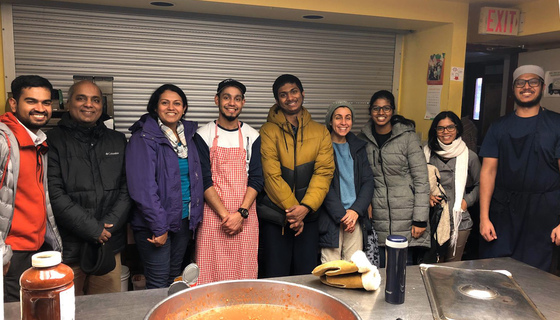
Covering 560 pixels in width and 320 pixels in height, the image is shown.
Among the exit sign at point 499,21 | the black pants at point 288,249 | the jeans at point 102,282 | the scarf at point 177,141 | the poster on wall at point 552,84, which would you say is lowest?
the jeans at point 102,282

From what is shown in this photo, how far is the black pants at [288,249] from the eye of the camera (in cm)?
318

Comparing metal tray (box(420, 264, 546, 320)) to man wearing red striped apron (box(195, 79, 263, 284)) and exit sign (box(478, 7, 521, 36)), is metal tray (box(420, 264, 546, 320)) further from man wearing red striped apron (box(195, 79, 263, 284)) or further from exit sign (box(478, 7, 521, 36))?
exit sign (box(478, 7, 521, 36))

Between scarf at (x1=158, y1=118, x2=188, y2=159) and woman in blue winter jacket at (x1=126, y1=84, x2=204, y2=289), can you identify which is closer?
woman in blue winter jacket at (x1=126, y1=84, x2=204, y2=289)

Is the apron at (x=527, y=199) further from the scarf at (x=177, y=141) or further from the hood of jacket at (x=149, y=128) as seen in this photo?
the hood of jacket at (x=149, y=128)

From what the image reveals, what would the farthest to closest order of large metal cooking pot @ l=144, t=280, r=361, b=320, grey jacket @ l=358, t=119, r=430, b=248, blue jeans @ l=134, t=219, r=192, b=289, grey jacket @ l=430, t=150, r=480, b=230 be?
grey jacket @ l=430, t=150, r=480, b=230 → grey jacket @ l=358, t=119, r=430, b=248 → blue jeans @ l=134, t=219, r=192, b=289 → large metal cooking pot @ l=144, t=280, r=361, b=320

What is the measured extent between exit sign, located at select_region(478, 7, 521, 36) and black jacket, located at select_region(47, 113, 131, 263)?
335cm

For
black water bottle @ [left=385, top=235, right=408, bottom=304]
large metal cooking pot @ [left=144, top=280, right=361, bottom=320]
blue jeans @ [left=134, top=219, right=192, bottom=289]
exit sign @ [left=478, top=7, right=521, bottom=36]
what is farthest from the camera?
exit sign @ [left=478, top=7, right=521, bottom=36]

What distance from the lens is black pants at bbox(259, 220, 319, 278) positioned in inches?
125

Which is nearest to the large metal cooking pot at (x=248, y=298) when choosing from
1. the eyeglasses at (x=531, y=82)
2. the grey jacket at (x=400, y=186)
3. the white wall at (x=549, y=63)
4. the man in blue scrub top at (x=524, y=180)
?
the grey jacket at (x=400, y=186)

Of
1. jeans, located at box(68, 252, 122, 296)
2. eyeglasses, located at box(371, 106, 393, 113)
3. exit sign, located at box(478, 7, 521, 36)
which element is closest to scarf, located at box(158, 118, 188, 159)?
jeans, located at box(68, 252, 122, 296)

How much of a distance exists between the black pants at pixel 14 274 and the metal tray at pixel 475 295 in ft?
6.61

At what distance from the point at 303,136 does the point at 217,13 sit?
142 centimetres

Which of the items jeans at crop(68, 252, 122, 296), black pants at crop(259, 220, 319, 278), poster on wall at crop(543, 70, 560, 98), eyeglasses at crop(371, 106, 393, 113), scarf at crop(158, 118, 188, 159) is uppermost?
poster on wall at crop(543, 70, 560, 98)

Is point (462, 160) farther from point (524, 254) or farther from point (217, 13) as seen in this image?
point (217, 13)
